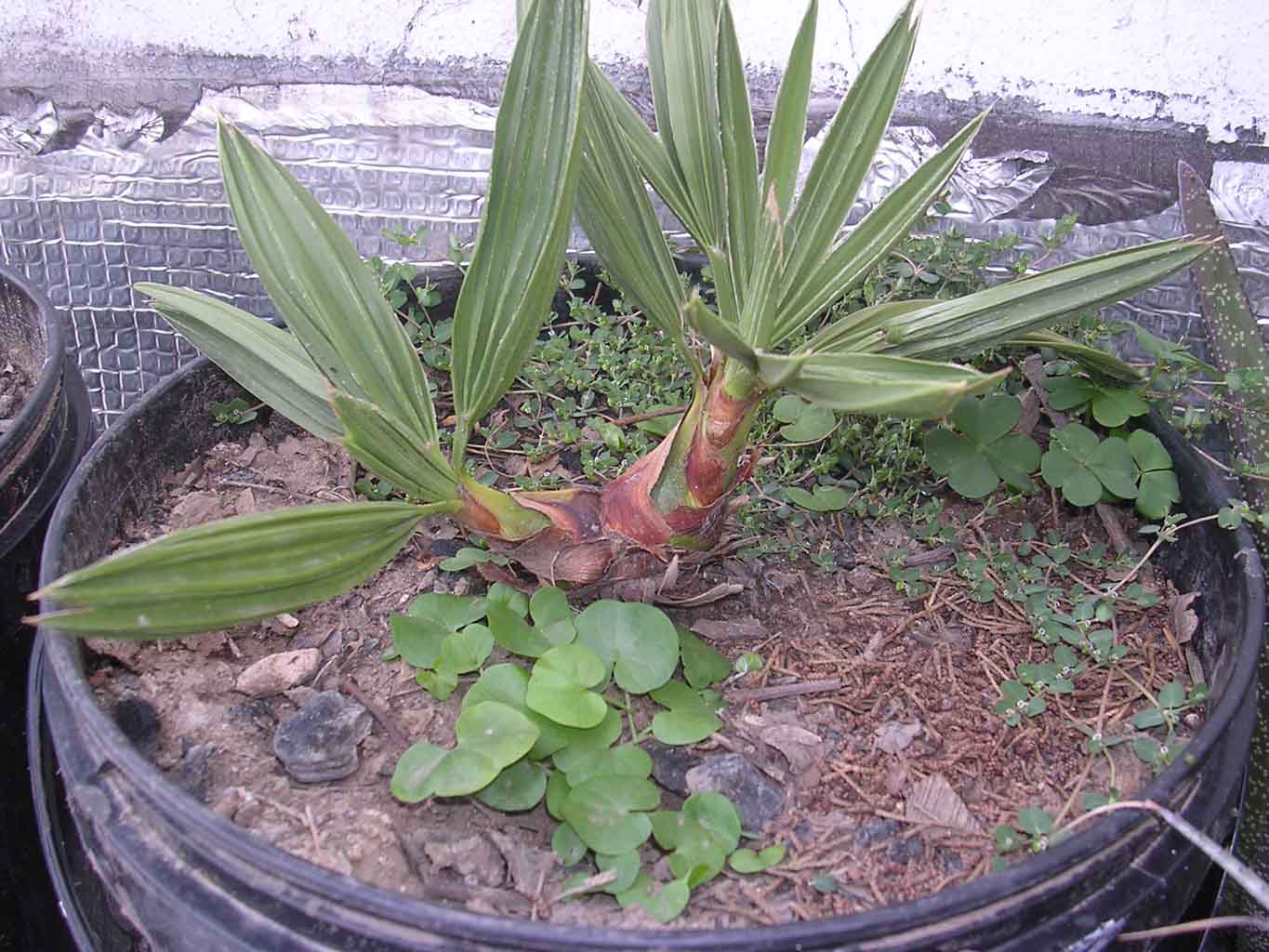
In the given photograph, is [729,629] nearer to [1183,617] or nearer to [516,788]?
[516,788]

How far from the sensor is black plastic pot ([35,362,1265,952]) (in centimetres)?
64

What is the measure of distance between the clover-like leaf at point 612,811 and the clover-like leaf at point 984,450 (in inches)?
19.4

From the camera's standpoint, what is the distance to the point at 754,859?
794mm

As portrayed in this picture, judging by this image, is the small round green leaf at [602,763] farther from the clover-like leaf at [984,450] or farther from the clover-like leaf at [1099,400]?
the clover-like leaf at [1099,400]

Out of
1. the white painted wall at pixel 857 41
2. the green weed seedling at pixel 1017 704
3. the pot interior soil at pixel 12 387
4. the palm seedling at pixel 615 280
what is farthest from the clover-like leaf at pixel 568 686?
the white painted wall at pixel 857 41

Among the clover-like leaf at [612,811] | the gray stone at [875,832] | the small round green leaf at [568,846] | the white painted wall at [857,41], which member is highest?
the white painted wall at [857,41]

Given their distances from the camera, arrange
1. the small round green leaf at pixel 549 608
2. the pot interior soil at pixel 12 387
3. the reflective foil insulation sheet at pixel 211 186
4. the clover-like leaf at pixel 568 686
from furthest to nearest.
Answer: the reflective foil insulation sheet at pixel 211 186, the pot interior soil at pixel 12 387, the small round green leaf at pixel 549 608, the clover-like leaf at pixel 568 686

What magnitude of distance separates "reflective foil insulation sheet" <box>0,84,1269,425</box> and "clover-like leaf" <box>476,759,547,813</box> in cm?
89

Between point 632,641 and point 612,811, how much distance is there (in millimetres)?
162

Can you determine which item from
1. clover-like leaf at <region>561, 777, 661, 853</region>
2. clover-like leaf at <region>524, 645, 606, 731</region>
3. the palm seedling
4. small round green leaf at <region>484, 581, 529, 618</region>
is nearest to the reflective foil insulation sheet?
the palm seedling

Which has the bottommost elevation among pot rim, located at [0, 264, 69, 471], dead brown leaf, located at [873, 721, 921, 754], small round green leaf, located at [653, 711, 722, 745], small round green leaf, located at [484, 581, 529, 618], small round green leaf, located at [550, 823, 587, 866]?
small round green leaf, located at [550, 823, 587, 866]

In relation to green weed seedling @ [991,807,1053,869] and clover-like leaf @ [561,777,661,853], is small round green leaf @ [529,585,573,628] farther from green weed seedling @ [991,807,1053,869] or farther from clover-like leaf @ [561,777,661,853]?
green weed seedling @ [991,807,1053,869]

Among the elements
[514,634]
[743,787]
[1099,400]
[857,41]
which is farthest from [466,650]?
[857,41]

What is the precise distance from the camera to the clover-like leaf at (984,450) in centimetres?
112
